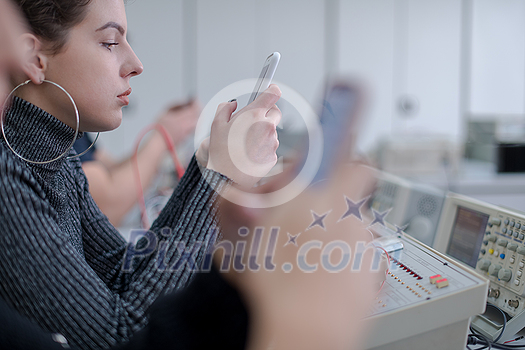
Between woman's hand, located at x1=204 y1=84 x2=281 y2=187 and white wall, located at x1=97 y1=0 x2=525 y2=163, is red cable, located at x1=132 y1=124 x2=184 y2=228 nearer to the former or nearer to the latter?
woman's hand, located at x1=204 y1=84 x2=281 y2=187

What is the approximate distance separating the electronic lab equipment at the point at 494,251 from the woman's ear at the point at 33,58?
80 centimetres

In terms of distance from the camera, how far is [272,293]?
A: 378 mm

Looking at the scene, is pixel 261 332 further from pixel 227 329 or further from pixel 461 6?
pixel 461 6

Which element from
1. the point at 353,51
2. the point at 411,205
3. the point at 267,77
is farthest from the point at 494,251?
the point at 353,51

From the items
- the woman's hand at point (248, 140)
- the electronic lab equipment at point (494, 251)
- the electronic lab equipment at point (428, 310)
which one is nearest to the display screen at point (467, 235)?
the electronic lab equipment at point (494, 251)

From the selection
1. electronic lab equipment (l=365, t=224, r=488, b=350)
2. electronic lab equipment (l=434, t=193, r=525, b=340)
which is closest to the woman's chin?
electronic lab equipment (l=365, t=224, r=488, b=350)

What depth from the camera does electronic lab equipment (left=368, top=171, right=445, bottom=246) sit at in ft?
3.05

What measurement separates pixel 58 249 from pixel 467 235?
753 mm

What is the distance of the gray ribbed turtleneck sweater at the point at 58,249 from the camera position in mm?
419

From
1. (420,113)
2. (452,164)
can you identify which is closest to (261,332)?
(452,164)

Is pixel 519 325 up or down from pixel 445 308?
down

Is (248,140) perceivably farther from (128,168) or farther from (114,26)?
(128,168)

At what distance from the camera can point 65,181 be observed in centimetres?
62

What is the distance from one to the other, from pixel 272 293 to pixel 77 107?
37 cm
